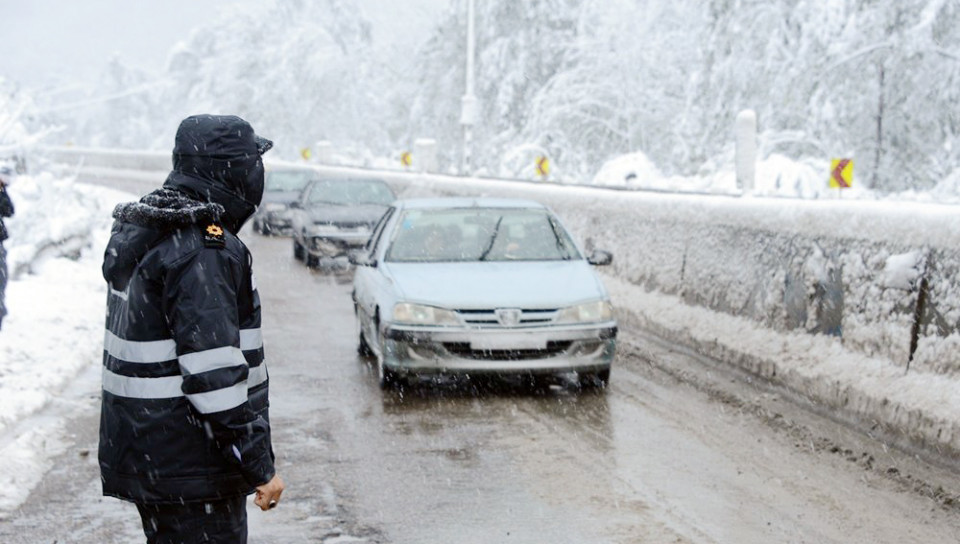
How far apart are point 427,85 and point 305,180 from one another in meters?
33.1

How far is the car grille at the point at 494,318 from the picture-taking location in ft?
25.7

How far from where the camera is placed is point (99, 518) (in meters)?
5.30

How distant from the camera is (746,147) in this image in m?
14.8

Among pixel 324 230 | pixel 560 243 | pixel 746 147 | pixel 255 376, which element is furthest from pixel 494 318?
pixel 324 230

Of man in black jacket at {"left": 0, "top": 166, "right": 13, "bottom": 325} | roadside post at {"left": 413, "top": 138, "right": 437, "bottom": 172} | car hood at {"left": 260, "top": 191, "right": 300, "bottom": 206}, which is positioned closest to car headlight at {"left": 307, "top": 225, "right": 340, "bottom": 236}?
car hood at {"left": 260, "top": 191, "right": 300, "bottom": 206}

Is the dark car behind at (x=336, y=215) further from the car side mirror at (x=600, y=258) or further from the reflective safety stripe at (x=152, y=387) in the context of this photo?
the reflective safety stripe at (x=152, y=387)

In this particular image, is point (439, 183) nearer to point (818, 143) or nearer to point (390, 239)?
point (818, 143)

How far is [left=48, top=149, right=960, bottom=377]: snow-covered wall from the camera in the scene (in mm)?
6652

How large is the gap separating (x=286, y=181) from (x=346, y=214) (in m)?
8.31

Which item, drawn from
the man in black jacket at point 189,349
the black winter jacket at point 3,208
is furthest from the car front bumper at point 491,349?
the man in black jacket at point 189,349

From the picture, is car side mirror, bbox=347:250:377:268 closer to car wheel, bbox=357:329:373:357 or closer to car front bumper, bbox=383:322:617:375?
car wheel, bbox=357:329:373:357

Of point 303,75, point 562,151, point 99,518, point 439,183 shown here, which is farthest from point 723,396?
point 303,75

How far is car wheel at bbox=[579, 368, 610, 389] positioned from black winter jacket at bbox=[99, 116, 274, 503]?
17.7 ft

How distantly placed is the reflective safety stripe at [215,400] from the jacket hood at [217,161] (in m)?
0.49
